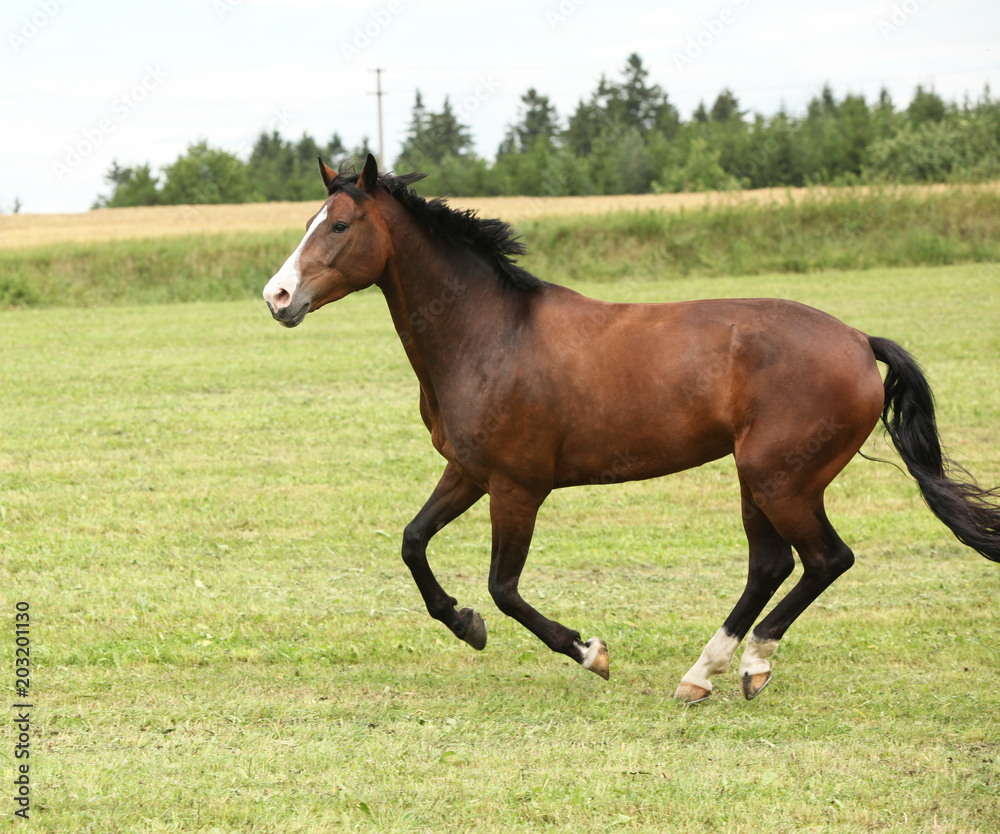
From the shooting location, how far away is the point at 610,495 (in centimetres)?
984

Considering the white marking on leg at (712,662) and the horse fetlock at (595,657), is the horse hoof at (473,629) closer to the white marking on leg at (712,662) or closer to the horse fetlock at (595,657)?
the horse fetlock at (595,657)

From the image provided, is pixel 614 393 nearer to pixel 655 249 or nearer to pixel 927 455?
pixel 927 455

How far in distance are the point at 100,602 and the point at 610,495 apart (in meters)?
4.70

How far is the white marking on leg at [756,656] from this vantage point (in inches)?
211

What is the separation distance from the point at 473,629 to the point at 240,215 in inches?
1798

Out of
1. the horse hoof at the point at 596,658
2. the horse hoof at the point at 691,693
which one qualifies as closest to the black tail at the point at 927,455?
the horse hoof at the point at 691,693

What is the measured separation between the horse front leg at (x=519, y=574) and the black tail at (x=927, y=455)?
1904mm

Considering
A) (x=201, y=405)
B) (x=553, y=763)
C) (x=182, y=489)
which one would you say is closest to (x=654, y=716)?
(x=553, y=763)

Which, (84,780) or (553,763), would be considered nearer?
(84,780)

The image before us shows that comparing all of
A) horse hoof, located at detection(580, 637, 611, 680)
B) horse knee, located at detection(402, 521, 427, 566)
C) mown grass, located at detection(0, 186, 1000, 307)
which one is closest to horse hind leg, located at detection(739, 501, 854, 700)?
horse hoof, located at detection(580, 637, 611, 680)

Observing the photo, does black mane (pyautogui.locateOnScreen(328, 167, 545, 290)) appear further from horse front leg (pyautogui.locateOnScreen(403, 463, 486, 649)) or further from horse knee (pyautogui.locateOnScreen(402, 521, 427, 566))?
horse knee (pyautogui.locateOnScreen(402, 521, 427, 566))

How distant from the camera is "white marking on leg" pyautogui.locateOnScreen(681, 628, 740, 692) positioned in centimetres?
539

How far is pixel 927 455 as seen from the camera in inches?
223

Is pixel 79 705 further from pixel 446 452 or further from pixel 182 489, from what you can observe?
pixel 182 489
